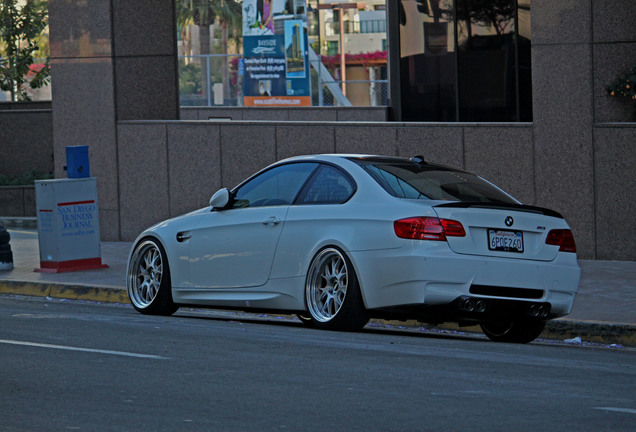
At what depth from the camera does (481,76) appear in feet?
83.3

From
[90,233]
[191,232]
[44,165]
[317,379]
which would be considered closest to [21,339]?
[191,232]

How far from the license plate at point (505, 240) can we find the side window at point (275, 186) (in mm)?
1826

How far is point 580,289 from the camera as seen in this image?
12719 millimetres

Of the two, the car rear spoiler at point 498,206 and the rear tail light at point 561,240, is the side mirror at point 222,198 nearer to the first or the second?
the car rear spoiler at point 498,206

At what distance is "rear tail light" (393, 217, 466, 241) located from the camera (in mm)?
9148

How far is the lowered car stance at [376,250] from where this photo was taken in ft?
30.2

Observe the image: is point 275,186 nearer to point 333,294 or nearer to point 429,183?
point 333,294

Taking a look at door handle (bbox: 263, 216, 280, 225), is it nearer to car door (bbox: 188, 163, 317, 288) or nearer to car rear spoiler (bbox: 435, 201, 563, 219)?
car door (bbox: 188, 163, 317, 288)

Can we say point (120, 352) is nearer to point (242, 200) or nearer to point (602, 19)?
point (242, 200)

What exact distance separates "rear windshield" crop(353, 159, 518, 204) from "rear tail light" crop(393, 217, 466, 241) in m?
0.47

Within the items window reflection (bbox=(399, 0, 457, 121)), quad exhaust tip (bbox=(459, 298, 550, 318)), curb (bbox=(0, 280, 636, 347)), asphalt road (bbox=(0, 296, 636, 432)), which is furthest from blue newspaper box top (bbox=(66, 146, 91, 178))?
window reflection (bbox=(399, 0, 457, 121))

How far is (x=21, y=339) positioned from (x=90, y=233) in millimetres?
5918

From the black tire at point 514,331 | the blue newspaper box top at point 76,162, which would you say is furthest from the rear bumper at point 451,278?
the blue newspaper box top at point 76,162

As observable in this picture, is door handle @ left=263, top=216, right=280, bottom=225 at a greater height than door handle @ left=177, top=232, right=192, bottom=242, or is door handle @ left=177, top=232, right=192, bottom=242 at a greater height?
door handle @ left=263, top=216, right=280, bottom=225
